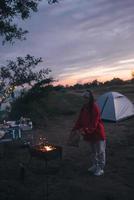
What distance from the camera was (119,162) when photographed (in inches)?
447

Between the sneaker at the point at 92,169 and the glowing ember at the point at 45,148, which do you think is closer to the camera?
the glowing ember at the point at 45,148

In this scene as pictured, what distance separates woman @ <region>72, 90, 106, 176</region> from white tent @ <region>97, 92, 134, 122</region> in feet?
31.7

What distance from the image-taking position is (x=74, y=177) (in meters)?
9.92

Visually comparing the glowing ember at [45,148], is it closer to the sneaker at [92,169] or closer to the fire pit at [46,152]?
the fire pit at [46,152]

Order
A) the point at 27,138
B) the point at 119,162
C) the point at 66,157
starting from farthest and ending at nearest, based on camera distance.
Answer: the point at 27,138 < the point at 66,157 < the point at 119,162

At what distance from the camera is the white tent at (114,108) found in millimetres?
19906

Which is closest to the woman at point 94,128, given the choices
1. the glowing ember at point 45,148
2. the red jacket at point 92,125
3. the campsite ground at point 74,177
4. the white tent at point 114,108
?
the red jacket at point 92,125

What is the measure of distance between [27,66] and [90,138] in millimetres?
5474

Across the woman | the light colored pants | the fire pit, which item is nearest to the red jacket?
the woman

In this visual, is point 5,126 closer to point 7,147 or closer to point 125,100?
point 7,147

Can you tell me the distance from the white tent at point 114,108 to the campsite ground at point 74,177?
217 inches

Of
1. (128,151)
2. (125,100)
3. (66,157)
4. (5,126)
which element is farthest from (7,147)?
(125,100)

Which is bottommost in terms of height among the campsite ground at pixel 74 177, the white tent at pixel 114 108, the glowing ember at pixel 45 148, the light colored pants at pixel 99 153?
the campsite ground at pixel 74 177

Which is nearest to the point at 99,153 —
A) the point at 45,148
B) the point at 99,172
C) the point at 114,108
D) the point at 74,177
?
the point at 99,172
